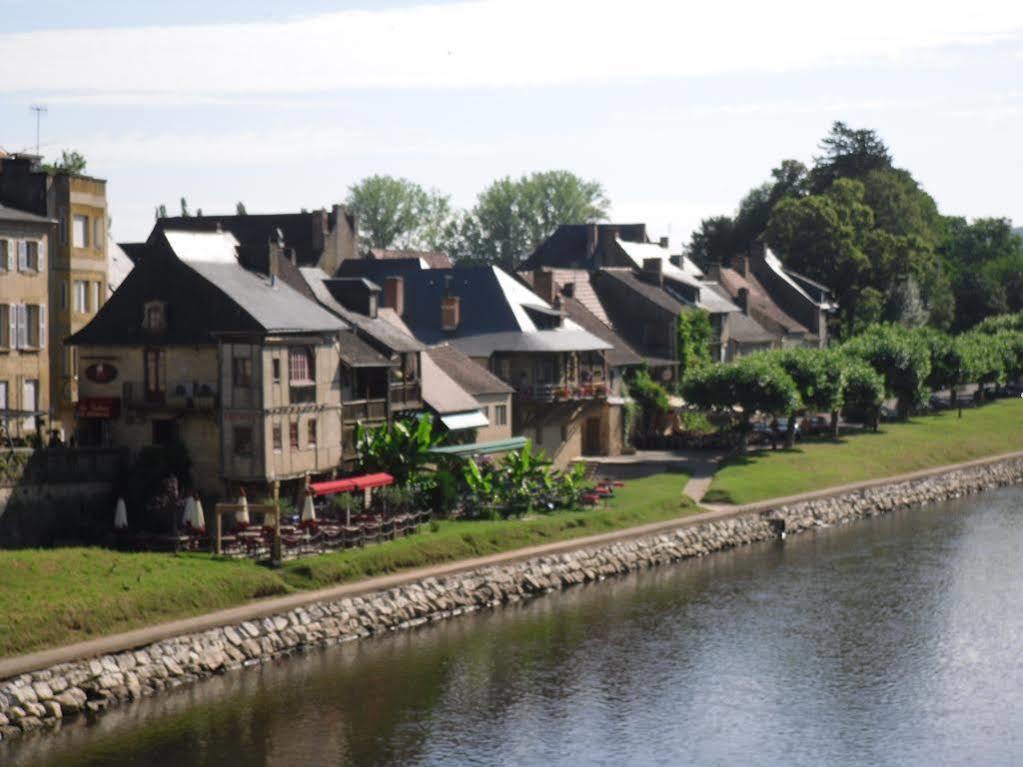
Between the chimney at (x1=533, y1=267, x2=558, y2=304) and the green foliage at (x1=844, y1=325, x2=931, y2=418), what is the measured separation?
76.2 ft

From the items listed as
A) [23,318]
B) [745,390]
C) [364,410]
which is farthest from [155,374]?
[745,390]

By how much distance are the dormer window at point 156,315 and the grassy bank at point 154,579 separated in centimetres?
1086

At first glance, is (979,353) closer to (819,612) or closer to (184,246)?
(819,612)

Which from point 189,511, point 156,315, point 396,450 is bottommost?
point 189,511

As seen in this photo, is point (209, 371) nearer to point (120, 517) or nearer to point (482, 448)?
point (120, 517)

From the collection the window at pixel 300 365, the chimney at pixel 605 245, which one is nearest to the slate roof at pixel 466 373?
the window at pixel 300 365

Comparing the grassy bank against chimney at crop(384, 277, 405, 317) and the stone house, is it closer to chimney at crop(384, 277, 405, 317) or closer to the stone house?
the stone house

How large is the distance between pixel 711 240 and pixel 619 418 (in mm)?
74634

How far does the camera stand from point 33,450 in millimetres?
60406

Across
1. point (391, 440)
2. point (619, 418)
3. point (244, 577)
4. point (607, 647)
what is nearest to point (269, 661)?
point (244, 577)

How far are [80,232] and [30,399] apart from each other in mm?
7359

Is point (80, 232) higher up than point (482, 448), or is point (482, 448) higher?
point (80, 232)

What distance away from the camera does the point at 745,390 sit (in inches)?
3792

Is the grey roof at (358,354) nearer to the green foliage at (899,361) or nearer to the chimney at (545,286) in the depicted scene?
the chimney at (545,286)
